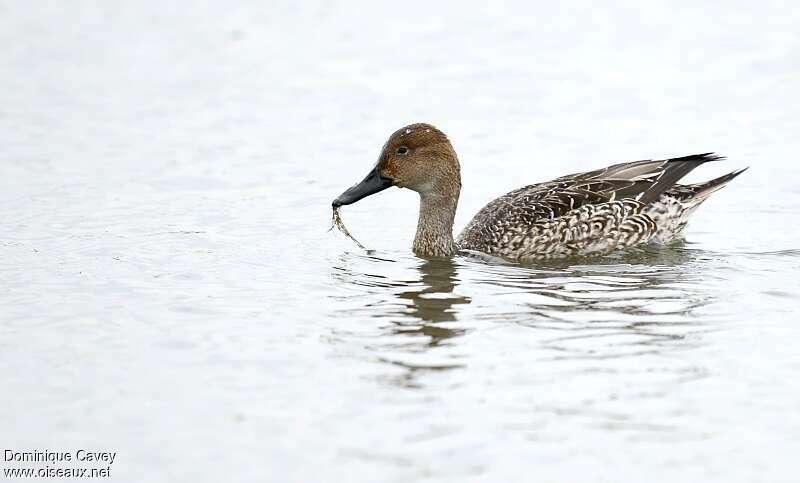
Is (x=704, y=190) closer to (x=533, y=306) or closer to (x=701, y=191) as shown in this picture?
(x=701, y=191)

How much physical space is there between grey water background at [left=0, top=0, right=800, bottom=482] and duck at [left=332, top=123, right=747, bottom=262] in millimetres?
292

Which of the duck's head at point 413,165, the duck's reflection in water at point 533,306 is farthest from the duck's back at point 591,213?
the duck's head at point 413,165

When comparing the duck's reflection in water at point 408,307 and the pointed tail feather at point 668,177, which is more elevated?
the pointed tail feather at point 668,177

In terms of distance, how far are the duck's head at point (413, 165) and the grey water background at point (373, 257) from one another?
0.59 metres

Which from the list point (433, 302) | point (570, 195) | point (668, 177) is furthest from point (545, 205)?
point (433, 302)

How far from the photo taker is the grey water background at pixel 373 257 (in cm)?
681

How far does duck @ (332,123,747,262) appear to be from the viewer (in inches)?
446

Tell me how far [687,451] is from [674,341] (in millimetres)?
1793

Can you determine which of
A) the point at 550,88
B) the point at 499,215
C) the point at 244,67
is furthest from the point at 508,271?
the point at 244,67

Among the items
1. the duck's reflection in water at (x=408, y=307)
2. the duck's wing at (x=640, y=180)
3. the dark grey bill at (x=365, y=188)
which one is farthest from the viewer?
the duck's wing at (x=640, y=180)

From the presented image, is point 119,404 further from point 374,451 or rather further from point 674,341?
point 674,341

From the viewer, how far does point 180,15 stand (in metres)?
19.6

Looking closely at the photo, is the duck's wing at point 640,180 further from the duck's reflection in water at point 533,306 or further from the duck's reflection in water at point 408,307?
the duck's reflection in water at point 408,307

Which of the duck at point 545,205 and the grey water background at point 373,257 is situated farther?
the duck at point 545,205
